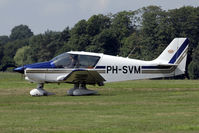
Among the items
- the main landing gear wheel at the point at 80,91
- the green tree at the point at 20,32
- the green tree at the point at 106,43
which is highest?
the green tree at the point at 20,32

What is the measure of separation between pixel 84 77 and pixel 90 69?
563mm

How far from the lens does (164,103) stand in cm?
1648

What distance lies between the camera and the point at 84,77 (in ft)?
67.9

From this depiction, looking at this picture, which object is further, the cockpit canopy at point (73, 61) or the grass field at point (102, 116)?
the cockpit canopy at point (73, 61)

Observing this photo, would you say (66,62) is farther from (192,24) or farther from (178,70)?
(192,24)

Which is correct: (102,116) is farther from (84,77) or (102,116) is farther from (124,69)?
(124,69)

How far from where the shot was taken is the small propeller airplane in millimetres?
20781

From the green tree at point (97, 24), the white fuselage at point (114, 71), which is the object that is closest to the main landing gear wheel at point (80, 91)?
the white fuselage at point (114, 71)

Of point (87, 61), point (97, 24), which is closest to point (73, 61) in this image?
point (87, 61)

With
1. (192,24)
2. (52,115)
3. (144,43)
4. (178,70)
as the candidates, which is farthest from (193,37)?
(52,115)

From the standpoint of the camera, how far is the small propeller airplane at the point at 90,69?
2078cm

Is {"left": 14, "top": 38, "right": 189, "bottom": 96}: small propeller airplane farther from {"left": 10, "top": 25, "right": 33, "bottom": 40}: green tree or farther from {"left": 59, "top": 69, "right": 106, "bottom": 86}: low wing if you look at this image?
{"left": 10, "top": 25, "right": 33, "bottom": 40}: green tree

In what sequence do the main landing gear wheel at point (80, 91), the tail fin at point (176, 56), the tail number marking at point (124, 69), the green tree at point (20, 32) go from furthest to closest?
the green tree at point (20, 32), the tail fin at point (176, 56), the tail number marking at point (124, 69), the main landing gear wheel at point (80, 91)

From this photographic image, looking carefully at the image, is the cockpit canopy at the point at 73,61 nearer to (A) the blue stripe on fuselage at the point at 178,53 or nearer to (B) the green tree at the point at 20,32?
(A) the blue stripe on fuselage at the point at 178,53
